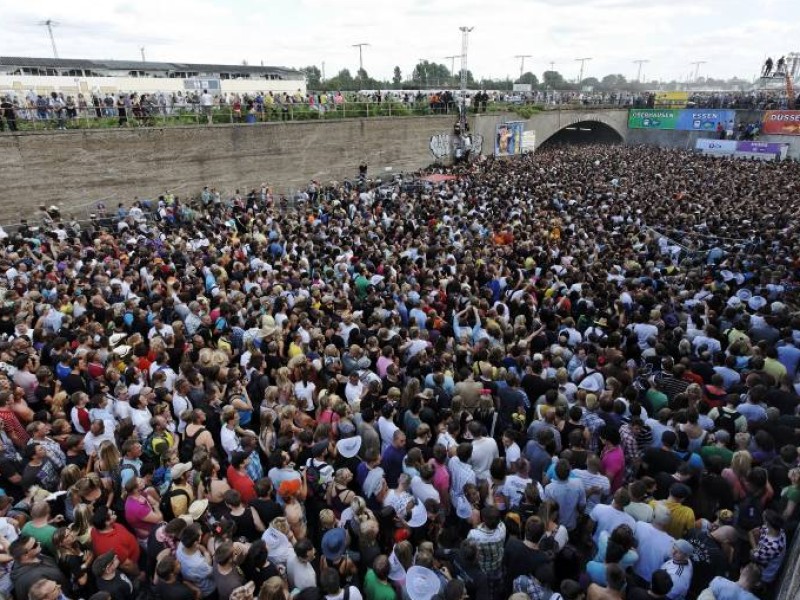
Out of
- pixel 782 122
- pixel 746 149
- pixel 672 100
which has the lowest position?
pixel 746 149

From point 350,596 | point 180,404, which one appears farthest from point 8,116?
point 350,596

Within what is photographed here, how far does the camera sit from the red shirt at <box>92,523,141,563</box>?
391 centimetres

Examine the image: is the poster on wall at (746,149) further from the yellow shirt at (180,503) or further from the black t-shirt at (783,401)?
the yellow shirt at (180,503)

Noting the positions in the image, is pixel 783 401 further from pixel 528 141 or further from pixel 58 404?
pixel 528 141

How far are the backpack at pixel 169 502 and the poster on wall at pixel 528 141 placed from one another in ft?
110

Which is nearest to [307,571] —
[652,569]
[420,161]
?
[652,569]

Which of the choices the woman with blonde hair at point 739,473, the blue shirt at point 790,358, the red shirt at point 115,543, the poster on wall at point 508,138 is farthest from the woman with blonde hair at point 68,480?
the poster on wall at point 508,138

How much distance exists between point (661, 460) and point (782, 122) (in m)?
36.9

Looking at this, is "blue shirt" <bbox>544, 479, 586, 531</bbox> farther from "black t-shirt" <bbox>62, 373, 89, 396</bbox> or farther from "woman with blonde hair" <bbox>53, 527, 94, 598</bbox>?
"black t-shirt" <bbox>62, 373, 89, 396</bbox>

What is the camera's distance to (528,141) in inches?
1366

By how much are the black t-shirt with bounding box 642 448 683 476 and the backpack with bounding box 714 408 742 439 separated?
0.83m

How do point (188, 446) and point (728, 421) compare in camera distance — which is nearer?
point (188, 446)

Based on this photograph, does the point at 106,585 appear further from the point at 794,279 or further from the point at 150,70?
the point at 150,70

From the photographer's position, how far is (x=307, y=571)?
3709mm
